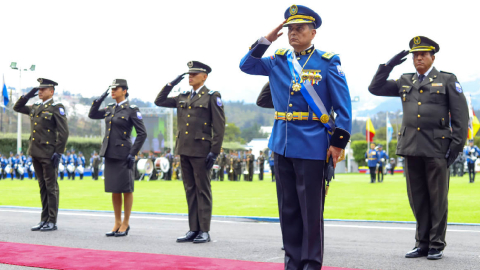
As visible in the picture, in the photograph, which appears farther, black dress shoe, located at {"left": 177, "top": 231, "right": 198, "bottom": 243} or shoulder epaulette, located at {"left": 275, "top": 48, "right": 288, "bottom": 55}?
black dress shoe, located at {"left": 177, "top": 231, "right": 198, "bottom": 243}

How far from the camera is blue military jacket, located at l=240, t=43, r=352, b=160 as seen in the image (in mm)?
3926

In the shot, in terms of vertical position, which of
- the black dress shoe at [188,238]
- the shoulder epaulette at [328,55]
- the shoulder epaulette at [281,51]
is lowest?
the black dress shoe at [188,238]

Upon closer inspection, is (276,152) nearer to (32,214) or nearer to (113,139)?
(113,139)

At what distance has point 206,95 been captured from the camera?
23.1 feet

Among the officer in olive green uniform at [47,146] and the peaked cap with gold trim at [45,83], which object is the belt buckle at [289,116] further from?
the peaked cap with gold trim at [45,83]

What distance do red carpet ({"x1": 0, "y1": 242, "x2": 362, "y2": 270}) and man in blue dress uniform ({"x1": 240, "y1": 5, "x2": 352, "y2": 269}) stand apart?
3.37ft

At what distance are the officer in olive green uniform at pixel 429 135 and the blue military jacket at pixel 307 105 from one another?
170 centimetres

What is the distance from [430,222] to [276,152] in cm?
241

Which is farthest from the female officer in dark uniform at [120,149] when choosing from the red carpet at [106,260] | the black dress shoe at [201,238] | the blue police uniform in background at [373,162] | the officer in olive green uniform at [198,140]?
the blue police uniform in background at [373,162]

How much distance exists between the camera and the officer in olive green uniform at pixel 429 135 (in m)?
5.52

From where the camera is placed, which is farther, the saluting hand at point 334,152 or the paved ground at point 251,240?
the paved ground at point 251,240

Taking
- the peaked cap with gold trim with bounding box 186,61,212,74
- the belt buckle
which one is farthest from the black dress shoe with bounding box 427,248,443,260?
the peaked cap with gold trim with bounding box 186,61,212,74

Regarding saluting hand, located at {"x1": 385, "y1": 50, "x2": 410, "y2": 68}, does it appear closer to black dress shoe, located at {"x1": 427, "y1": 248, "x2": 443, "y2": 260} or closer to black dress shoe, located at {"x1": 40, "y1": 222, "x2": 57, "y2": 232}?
black dress shoe, located at {"x1": 427, "y1": 248, "x2": 443, "y2": 260}

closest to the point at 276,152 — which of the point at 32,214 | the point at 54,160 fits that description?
the point at 54,160
